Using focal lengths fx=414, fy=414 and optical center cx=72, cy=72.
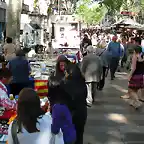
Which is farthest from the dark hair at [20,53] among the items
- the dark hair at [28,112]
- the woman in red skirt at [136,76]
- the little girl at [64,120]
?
the dark hair at [28,112]

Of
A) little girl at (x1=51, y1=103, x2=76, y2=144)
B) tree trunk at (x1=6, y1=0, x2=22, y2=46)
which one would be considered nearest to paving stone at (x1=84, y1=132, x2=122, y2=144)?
little girl at (x1=51, y1=103, x2=76, y2=144)

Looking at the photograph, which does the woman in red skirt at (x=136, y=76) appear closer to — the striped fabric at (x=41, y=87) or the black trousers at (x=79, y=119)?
the striped fabric at (x=41, y=87)

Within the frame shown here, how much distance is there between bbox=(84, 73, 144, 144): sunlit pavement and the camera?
7882 millimetres

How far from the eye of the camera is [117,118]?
977 cm

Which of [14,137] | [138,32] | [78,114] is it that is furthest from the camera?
[138,32]

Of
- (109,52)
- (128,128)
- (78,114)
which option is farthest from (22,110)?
(109,52)

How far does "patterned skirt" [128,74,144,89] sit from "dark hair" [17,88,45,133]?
7.27 meters

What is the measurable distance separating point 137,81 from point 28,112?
7469mm

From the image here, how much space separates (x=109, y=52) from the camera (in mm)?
15680

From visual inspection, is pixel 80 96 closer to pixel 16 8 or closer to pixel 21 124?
pixel 21 124

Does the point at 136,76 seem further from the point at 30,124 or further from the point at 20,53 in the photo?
the point at 30,124

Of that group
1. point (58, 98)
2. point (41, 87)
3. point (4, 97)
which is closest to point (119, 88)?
point (41, 87)

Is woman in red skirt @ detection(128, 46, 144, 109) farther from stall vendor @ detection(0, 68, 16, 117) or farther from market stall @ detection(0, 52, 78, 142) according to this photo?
stall vendor @ detection(0, 68, 16, 117)

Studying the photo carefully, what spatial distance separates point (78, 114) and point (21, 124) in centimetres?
226
